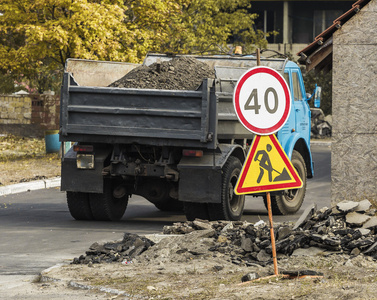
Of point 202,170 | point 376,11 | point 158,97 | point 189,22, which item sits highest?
point 189,22

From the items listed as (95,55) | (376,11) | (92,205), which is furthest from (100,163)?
(95,55)

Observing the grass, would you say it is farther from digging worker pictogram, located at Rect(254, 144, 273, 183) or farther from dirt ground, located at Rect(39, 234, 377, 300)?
digging worker pictogram, located at Rect(254, 144, 273, 183)

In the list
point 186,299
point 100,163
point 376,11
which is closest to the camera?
point 186,299

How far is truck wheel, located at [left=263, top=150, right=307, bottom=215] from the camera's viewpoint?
14820 mm

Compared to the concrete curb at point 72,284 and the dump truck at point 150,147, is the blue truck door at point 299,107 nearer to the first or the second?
the dump truck at point 150,147

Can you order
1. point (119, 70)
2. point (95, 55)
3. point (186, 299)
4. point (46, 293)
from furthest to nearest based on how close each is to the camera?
point (95, 55), point (119, 70), point (46, 293), point (186, 299)

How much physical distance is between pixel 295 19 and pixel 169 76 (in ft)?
148

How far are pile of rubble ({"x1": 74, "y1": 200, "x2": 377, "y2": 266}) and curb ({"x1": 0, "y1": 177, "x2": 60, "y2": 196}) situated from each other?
824 cm

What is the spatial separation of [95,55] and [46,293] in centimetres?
1837

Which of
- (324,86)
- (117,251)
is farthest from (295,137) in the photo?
(324,86)

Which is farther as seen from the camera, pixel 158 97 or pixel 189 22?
pixel 189 22

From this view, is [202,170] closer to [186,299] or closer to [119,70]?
[119,70]

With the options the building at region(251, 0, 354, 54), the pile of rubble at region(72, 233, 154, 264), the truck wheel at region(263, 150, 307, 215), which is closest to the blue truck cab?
the truck wheel at region(263, 150, 307, 215)

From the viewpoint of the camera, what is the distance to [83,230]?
12.7 m
